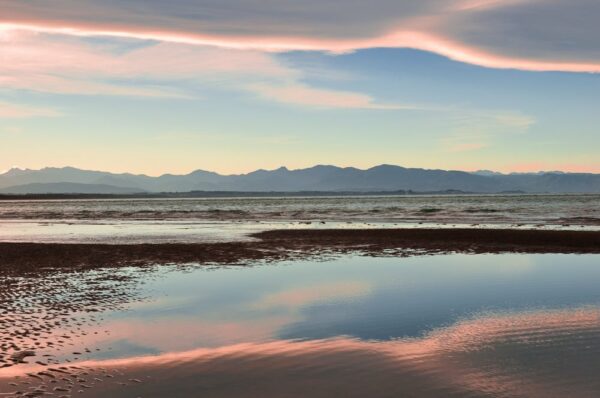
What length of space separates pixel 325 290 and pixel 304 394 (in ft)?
33.4

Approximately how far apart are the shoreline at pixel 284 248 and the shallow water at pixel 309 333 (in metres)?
5.41

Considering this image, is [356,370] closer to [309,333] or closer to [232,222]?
[309,333]

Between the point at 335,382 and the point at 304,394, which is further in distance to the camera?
the point at 335,382

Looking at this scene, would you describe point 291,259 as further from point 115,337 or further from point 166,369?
point 166,369

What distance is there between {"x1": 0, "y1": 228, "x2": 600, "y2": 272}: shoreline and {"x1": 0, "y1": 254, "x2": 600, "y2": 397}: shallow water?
17.7 ft

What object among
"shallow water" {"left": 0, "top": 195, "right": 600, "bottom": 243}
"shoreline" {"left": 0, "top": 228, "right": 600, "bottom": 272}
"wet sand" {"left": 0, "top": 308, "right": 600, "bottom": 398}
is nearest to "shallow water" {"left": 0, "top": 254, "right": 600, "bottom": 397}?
"wet sand" {"left": 0, "top": 308, "right": 600, "bottom": 398}

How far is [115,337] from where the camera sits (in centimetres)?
1288

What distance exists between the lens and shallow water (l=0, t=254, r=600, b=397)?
30.9ft

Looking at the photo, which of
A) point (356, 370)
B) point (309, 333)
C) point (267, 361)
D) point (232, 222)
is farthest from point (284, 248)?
point (232, 222)

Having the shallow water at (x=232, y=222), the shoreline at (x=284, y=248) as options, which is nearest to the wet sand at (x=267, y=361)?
the shoreline at (x=284, y=248)

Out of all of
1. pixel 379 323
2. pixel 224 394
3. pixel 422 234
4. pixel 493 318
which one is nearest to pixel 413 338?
pixel 379 323

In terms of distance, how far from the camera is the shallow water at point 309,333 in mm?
9406

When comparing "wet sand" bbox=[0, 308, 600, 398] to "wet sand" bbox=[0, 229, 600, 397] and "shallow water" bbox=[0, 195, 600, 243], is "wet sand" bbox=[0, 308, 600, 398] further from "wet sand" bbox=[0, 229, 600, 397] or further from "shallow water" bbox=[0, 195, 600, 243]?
"shallow water" bbox=[0, 195, 600, 243]

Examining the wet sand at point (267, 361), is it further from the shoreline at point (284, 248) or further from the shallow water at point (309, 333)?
the shoreline at point (284, 248)
